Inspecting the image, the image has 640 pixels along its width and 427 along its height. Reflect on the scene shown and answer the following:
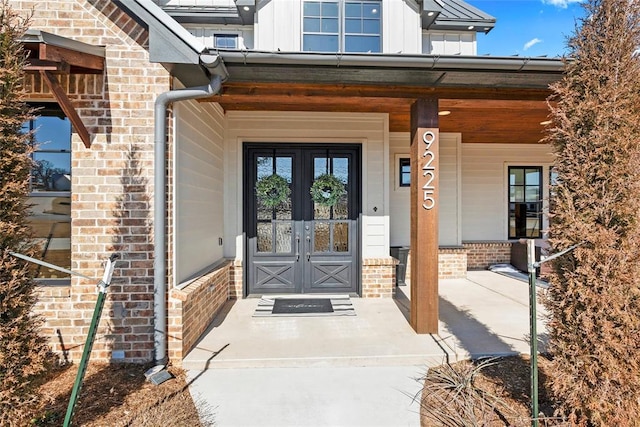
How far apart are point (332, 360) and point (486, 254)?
6254 millimetres

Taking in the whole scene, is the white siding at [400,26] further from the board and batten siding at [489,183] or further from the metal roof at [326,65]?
the metal roof at [326,65]

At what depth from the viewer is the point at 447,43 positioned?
742 centimetres

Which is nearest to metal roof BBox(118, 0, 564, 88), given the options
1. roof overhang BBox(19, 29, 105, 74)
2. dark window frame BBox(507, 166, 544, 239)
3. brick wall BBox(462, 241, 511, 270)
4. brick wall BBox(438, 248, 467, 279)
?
roof overhang BBox(19, 29, 105, 74)

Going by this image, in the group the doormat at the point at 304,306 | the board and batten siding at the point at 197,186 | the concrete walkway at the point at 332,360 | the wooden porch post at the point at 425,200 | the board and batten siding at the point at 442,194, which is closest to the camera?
the concrete walkway at the point at 332,360

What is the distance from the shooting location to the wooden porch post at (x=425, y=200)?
3686 millimetres

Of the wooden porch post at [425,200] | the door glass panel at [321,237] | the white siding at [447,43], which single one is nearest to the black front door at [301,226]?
the door glass panel at [321,237]

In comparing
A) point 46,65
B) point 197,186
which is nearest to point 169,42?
point 46,65

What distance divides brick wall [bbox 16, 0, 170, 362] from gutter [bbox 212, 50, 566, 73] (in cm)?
109

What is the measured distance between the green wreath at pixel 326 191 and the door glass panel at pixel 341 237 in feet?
1.35

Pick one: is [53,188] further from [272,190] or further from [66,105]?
[272,190]

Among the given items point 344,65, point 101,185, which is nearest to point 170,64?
point 101,185

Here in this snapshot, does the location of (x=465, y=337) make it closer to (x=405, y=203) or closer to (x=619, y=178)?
(x=619, y=178)

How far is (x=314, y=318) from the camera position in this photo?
14.7 feet

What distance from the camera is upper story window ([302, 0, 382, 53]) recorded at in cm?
648
